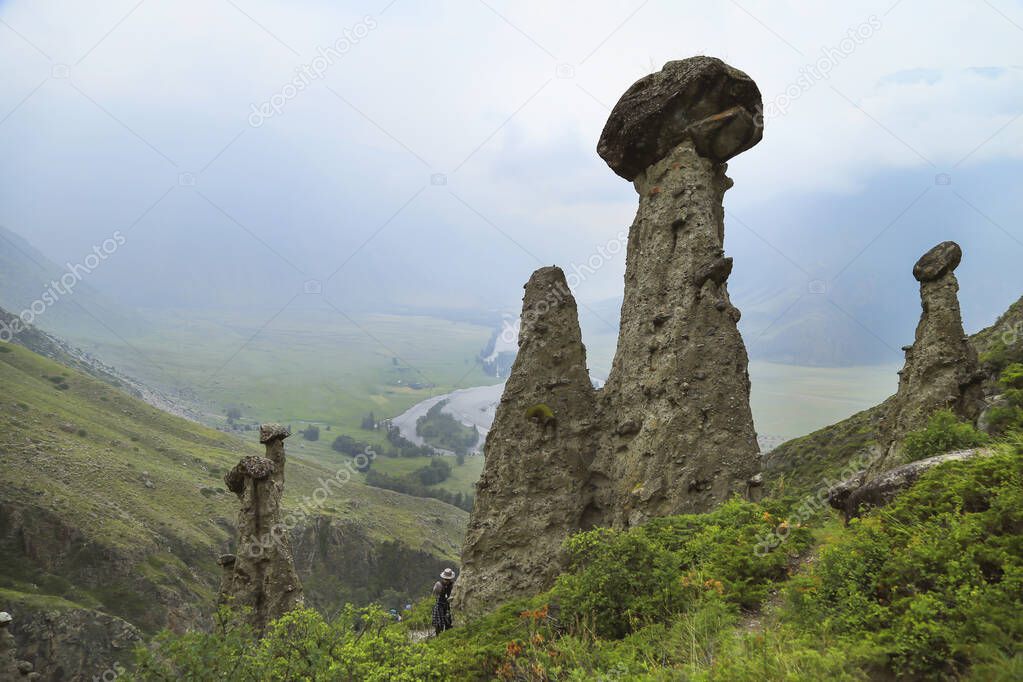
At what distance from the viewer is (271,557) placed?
1739 cm

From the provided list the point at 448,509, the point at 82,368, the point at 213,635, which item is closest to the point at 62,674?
the point at 213,635

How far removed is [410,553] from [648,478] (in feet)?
281

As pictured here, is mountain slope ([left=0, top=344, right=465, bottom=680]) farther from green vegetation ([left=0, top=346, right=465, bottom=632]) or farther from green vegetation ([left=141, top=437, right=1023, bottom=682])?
green vegetation ([left=141, top=437, right=1023, bottom=682])

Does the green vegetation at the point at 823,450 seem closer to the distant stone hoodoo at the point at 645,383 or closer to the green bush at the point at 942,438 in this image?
the distant stone hoodoo at the point at 645,383

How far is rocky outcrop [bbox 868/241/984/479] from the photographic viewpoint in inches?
566

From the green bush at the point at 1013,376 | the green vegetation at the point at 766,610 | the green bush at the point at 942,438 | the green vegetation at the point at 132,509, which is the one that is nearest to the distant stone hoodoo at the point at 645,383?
the green vegetation at the point at 766,610

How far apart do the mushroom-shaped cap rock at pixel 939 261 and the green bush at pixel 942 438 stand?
4082 mm

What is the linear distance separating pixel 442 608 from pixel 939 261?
1651 centimetres

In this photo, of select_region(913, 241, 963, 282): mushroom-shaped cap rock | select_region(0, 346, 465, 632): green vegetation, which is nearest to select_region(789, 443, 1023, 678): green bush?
select_region(913, 241, 963, 282): mushroom-shaped cap rock

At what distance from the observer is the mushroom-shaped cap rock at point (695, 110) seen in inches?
791

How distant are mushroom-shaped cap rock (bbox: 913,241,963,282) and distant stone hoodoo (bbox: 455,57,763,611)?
475 centimetres

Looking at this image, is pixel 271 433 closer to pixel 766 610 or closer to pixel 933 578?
pixel 766 610

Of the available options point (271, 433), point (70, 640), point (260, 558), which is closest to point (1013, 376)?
point (260, 558)

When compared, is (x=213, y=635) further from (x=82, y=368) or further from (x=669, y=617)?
(x=82, y=368)
